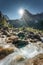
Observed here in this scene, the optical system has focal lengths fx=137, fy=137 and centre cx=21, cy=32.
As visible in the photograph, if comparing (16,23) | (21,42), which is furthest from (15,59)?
(16,23)

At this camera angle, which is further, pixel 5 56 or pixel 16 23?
pixel 16 23

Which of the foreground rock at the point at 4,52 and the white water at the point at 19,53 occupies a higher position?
the foreground rock at the point at 4,52

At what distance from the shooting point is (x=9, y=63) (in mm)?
14711

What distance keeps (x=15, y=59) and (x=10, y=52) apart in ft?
10.7

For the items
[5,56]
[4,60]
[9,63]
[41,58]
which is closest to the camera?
[41,58]

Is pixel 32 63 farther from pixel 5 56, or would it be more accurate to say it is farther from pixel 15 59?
pixel 5 56

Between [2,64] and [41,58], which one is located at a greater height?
[41,58]

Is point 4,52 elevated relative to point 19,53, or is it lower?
elevated

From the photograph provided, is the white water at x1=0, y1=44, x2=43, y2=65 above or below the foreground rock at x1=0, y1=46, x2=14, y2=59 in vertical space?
below

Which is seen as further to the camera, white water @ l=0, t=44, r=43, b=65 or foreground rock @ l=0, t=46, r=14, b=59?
foreground rock @ l=0, t=46, r=14, b=59

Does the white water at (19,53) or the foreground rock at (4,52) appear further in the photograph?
the foreground rock at (4,52)

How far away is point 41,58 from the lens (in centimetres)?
1368

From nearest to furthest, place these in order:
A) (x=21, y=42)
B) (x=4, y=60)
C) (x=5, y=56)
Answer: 1. (x=4, y=60)
2. (x=5, y=56)
3. (x=21, y=42)

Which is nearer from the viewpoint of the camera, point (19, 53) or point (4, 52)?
point (4, 52)
